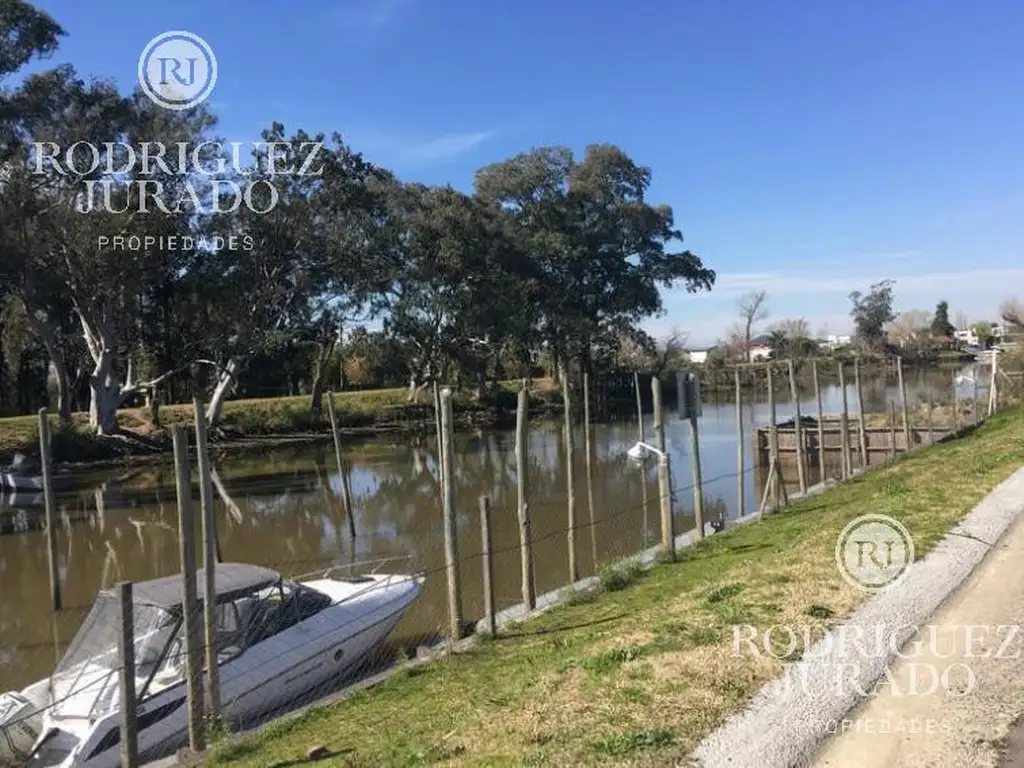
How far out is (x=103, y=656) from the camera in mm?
7531

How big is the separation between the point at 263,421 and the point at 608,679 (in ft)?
114

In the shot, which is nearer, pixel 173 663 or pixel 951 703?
pixel 951 703

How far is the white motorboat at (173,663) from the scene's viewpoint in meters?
6.59

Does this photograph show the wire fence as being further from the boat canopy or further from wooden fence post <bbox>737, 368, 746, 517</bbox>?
wooden fence post <bbox>737, 368, 746, 517</bbox>

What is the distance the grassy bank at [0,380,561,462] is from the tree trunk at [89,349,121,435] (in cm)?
56

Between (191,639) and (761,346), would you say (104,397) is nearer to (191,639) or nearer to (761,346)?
(191,639)

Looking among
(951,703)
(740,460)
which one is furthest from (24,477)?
(951,703)

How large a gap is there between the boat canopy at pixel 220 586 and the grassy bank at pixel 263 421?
22889 mm

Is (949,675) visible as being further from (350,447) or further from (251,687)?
(350,447)

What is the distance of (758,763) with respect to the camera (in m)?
3.82

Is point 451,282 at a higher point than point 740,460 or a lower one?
higher

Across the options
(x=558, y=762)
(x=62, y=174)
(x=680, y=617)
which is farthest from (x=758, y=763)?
(x=62, y=174)

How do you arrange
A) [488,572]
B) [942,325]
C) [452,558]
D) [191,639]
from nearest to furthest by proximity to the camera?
→ [191,639]
[452,558]
[488,572]
[942,325]

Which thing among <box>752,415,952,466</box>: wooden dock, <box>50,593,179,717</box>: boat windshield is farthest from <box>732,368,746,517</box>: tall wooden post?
<box>50,593,179,717</box>: boat windshield
